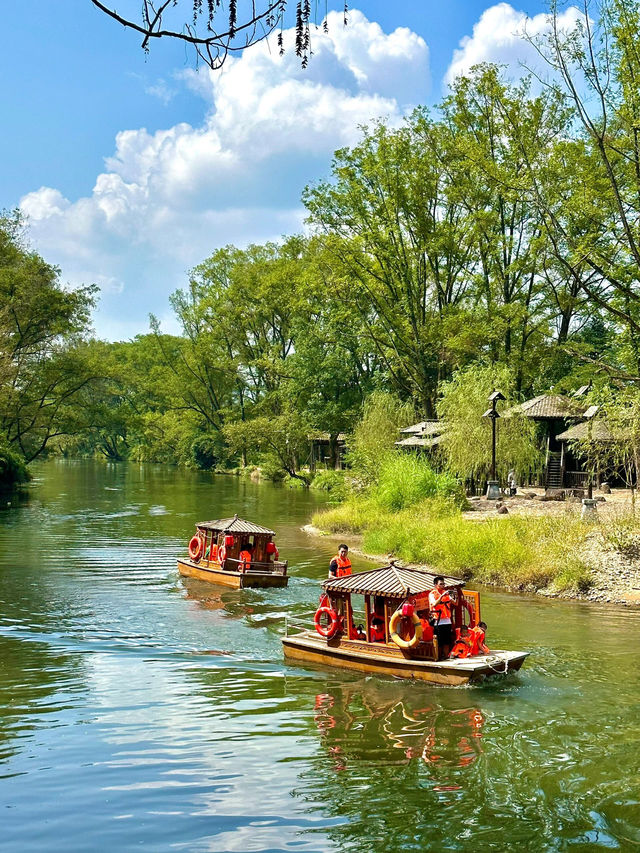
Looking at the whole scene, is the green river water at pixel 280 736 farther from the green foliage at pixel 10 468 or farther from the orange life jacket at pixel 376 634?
the green foliage at pixel 10 468

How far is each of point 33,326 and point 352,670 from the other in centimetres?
4586

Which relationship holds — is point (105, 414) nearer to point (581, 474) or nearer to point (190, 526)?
point (190, 526)

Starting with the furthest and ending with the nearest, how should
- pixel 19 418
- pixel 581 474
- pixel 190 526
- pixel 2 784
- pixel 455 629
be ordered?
pixel 19 418, pixel 581 474, pixel 190 526, pixel 455 629, pixel 2 784

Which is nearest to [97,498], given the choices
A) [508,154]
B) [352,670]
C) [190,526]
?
[190,526]

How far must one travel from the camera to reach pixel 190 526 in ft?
121

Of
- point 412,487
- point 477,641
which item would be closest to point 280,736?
point 477,641

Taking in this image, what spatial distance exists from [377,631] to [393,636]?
2.73ft

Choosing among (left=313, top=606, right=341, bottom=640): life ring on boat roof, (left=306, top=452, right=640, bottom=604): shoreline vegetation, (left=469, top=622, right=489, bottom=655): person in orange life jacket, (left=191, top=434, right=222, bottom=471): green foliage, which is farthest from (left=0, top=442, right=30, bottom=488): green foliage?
(left=469, top=622, right=489, bottom=655): person in orange life jacket

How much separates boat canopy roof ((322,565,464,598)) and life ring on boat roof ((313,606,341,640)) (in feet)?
1.43

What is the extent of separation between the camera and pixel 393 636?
14.8m

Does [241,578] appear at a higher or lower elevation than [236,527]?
lower

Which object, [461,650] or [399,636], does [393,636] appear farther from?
[461,650]

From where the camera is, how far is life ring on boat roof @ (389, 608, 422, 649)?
14.6m

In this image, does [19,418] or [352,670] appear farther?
[19,418]
